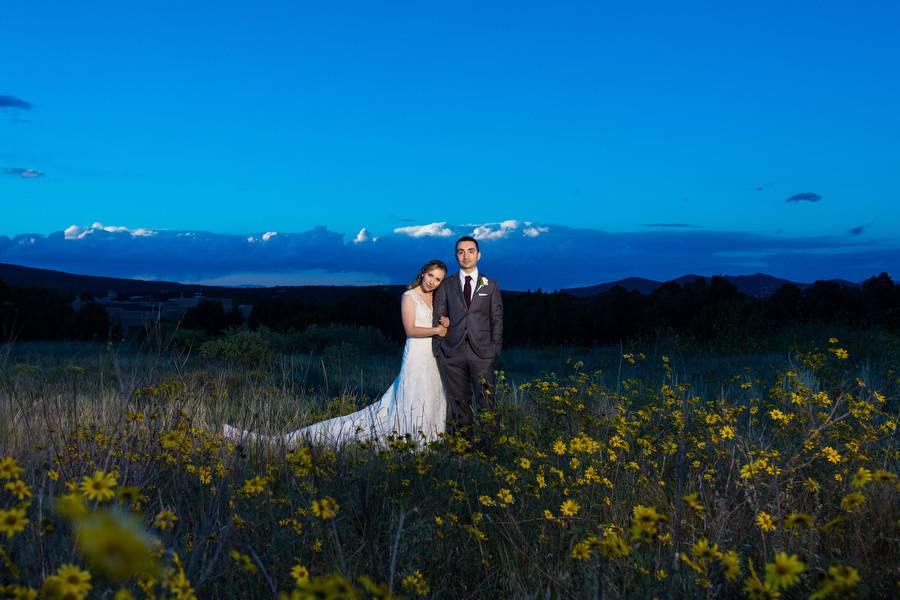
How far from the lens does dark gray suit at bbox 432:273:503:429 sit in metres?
7.02

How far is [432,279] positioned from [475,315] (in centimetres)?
64

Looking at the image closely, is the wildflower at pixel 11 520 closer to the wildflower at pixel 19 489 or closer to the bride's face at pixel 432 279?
the wildflower at pixel 19 489

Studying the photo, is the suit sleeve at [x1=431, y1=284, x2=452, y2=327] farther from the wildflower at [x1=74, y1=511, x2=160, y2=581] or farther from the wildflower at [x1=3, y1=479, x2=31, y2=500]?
the wildflower at [x1=74, y1=511, x2=160, y2=581]

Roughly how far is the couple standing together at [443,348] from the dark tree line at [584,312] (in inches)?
471

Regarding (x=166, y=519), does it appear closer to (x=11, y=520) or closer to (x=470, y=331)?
(x=11, y=520)

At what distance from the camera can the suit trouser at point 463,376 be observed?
710 cm

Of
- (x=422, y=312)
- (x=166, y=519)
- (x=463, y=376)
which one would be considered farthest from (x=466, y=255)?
(x=166, y=519)

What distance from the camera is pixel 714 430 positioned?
430cm

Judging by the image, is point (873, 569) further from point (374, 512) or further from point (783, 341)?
point (783, 341)

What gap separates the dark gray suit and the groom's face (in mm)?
148

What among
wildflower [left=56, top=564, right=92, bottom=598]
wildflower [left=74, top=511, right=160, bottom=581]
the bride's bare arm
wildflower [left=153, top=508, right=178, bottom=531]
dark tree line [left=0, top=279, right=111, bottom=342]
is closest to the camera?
wildflower [left=74, top=511, right=160, bottom=581]

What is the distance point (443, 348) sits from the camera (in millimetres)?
7258

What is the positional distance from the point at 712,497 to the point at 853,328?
577 inches

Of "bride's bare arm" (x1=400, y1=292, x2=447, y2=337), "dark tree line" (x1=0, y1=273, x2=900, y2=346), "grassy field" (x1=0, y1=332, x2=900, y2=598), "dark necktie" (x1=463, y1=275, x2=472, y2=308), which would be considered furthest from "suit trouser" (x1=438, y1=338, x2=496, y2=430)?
"dark tree line" (x1=0, y1=273, x2=900, y2=346)
